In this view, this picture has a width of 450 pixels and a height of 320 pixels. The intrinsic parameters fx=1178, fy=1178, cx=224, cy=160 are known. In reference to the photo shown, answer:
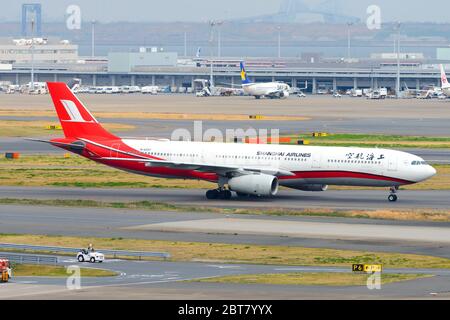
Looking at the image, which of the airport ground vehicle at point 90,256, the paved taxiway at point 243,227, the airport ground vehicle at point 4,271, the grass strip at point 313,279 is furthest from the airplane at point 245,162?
the airport ground vehicle at point 4,271

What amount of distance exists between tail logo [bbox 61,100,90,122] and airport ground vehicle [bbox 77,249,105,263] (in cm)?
3231

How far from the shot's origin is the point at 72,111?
90.6 m

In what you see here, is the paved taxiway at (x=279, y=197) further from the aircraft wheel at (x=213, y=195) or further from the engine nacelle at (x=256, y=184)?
the engine nacelle at (x=256, y=184)

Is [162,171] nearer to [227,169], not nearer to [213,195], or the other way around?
[213,195]

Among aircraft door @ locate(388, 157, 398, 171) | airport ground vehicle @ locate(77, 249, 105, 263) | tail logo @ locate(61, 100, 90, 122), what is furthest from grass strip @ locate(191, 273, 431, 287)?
tail logo @ locate(61, 100, 90, 122)

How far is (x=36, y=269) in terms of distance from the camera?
56969mm

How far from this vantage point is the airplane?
273 ft

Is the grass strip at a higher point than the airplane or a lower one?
lower

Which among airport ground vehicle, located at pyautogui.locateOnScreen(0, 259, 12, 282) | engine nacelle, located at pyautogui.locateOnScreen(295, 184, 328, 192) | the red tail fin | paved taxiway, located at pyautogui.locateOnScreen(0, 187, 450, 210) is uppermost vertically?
the red tail fin

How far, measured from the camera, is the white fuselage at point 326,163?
8306 cm

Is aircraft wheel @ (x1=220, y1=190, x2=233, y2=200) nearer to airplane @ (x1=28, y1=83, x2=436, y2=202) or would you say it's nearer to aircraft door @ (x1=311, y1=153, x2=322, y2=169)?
airplane @ (x1=28, y1=83, x2=436, y2=202)

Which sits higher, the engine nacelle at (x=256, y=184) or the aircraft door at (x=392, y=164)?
the aircraft door at (x=392, y=164)
